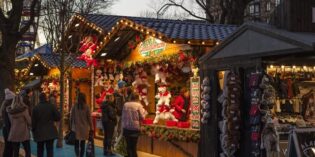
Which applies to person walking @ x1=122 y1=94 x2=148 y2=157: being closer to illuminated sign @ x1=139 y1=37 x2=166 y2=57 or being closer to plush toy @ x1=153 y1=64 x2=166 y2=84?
plush toy @ x1=153 y1=64 x2=166 y2=84

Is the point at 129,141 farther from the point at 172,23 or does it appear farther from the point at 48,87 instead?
the point at 48,87

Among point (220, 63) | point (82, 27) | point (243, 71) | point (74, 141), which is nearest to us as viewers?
point (243, 71)

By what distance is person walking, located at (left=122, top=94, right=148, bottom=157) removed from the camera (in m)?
11.4

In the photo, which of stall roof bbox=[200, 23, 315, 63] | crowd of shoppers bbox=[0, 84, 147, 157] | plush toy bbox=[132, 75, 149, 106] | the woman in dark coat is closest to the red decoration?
the woman in dark coat

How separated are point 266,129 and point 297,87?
2.74 m

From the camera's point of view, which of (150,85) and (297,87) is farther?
(150,85)

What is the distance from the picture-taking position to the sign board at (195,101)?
12.9 meters

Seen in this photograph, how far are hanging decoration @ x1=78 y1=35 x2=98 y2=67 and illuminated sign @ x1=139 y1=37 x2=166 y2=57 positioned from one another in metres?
2.28

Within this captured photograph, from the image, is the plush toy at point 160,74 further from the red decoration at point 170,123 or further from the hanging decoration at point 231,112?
the hanging decoration at point 231,112

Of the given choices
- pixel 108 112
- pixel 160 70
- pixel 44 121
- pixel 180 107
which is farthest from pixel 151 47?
pixel 44 121

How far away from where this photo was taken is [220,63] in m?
10.4

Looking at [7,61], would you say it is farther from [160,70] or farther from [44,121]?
[44,121]

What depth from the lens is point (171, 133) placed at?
1356 cm

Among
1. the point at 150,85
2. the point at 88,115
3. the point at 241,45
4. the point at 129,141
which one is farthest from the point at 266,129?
the point at 150,85
